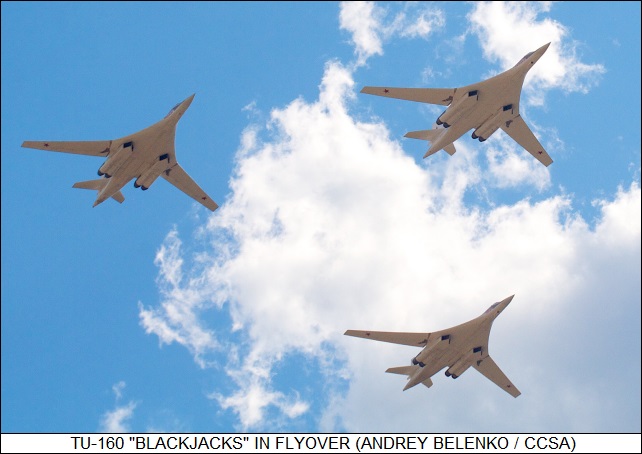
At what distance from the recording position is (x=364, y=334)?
71000 mm

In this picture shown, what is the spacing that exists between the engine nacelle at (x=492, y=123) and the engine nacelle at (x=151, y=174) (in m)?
27.0

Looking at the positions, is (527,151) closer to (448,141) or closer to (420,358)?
(448,141)

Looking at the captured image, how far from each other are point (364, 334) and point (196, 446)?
22267mm

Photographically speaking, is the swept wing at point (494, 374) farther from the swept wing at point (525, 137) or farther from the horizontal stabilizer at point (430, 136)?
the swept wing at point (525, 137)

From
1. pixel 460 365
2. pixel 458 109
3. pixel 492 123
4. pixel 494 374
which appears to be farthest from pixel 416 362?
pixel 492 123

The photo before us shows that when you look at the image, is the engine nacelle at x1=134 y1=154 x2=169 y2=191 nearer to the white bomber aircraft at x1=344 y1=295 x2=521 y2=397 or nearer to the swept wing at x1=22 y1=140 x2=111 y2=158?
the swept wing at x1=22 y1=140 x2=111 y2=158

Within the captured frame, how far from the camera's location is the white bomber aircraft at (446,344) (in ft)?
232

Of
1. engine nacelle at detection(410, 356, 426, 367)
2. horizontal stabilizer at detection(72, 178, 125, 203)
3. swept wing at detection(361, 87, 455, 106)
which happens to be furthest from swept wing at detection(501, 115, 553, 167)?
horizontal stabilizer at detection(72, 178, 125, 203)

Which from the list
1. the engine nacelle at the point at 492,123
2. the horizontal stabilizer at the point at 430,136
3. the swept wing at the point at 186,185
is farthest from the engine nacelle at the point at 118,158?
the engine nacelle at the point at 492,123

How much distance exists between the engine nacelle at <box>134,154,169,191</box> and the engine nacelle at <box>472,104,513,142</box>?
2699 cm

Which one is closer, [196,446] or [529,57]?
[196,446]

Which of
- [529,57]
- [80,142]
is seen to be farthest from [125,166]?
[529,57]

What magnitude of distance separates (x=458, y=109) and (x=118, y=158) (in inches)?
1123

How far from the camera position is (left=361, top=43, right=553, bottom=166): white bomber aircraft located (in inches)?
2771
